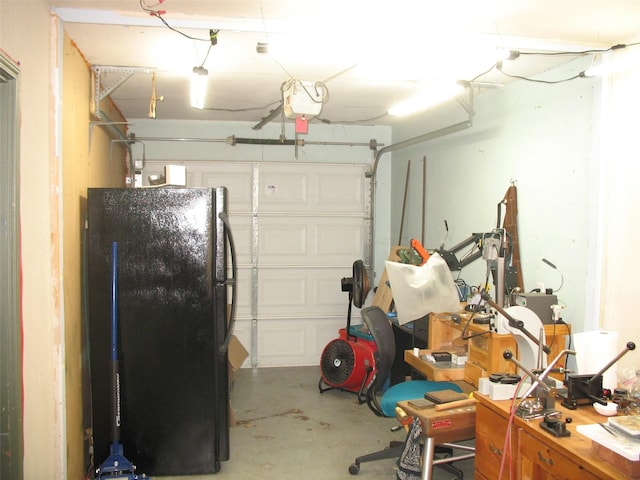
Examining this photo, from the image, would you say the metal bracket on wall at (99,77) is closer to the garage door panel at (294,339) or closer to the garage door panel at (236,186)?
the garage door panel at (236,186)

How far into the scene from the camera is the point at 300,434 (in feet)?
Answer: 13.6

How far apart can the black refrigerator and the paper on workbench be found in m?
1.21

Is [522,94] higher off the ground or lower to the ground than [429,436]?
higher

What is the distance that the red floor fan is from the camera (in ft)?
15.9

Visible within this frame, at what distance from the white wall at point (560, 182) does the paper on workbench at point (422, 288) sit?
1.97 ft

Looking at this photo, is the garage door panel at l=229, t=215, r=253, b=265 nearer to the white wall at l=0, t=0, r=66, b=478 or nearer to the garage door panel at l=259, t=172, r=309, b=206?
the garage door panel at l=259, t=172, r=309, b=206

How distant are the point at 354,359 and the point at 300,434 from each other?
94cm

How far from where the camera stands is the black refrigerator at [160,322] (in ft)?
10.9

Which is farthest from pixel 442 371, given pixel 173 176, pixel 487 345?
pixel 173 176

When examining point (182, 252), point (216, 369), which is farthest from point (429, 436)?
point (182, 252)

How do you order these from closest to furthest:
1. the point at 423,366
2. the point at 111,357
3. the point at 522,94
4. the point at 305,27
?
the point at 305,27 → the point at 111,357 → the point at 423,366 → the point at 522,94

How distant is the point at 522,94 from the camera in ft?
12.6

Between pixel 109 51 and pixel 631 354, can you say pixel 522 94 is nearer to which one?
pixel 631 354

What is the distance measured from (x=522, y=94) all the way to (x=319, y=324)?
134 inches
